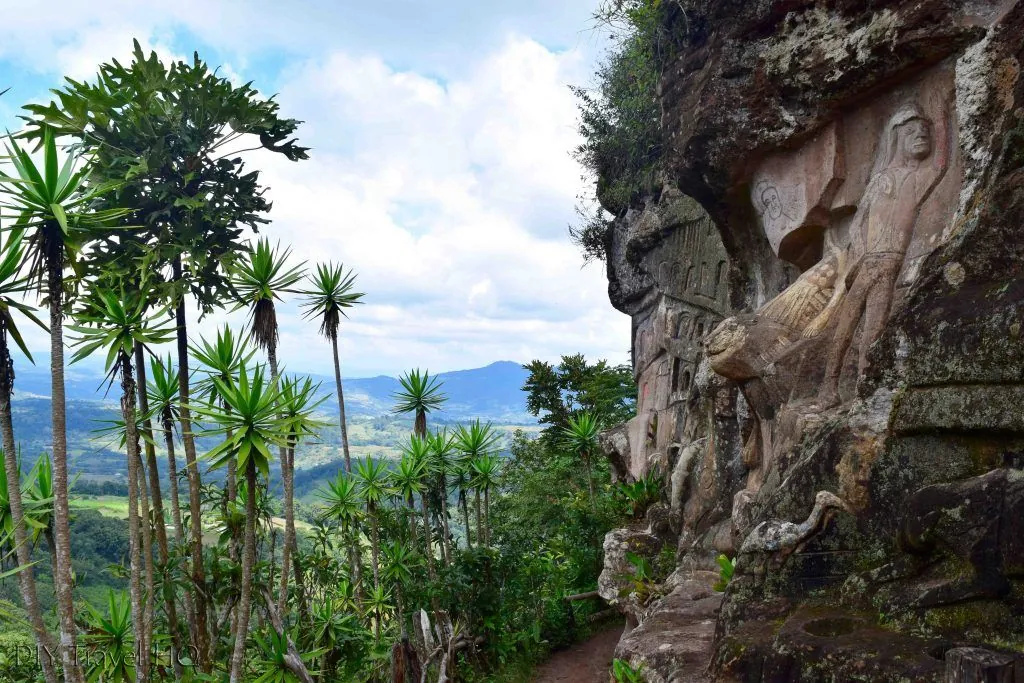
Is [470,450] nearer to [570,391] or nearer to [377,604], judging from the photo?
[377,604]

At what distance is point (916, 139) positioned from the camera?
5965 millimetres

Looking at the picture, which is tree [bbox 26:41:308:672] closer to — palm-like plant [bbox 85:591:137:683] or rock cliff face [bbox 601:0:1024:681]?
palm-like plant [bbox 85:591:137:683]

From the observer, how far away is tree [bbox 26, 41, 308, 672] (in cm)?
1327

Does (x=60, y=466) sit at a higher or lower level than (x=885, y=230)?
lower

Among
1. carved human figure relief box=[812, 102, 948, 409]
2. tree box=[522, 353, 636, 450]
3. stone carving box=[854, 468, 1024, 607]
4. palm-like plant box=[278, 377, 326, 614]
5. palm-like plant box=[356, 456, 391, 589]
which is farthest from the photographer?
tree box=[522, 353, 636, 450]

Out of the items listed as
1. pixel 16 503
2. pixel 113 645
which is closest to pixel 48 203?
pixel 16 503

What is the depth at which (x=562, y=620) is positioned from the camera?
1329 cm

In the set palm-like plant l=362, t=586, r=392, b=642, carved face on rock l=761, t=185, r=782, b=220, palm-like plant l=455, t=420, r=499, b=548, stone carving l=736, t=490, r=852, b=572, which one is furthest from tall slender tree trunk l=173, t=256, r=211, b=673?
stone carving l=736, t=490, r=852, b=572

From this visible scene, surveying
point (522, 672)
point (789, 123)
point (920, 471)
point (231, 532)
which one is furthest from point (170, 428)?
point (920, 471)

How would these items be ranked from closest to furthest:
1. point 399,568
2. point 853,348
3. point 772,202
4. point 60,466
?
point 853,348
point 772,202
point 60,466
point 399,568

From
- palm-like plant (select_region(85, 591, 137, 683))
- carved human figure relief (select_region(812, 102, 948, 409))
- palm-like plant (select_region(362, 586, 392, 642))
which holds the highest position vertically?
carved human figure relief (select_region(812, 102, 948, 409))

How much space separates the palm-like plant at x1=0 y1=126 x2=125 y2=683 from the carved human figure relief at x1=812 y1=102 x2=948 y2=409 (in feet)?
23.9

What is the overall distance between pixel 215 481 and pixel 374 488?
9.62 ft

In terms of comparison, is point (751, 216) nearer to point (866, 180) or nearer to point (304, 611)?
point (866, 180)
